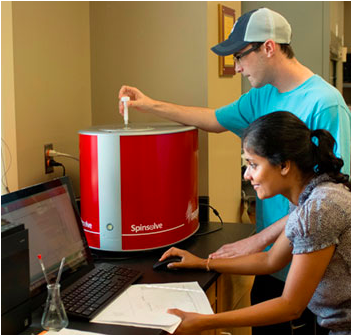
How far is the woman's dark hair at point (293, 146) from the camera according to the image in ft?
4.42

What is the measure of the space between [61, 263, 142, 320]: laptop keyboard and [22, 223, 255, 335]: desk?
3 centimetres

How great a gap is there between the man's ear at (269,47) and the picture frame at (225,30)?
0.45m

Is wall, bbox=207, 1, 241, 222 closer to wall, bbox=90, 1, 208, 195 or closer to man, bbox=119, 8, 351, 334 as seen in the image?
wall, bbox=90, 1, 208, 195

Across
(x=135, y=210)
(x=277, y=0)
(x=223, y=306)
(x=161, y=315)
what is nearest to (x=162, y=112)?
(x=135, y=210)

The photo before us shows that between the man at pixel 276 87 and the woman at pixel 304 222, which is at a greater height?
the man at pixel 276 87

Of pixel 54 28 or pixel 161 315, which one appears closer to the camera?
pixel 161 315

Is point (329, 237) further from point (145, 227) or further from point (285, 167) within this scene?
point (145, 227)

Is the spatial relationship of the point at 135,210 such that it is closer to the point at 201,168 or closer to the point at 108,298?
the point at 108,298

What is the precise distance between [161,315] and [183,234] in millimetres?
566

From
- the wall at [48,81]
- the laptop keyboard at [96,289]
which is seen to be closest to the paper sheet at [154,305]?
the laptop keyboard at [96,289]

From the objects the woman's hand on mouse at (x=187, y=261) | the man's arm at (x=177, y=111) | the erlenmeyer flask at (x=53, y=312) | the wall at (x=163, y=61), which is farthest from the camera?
the wall at (x=163, y=61)

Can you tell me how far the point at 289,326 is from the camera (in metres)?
1.92

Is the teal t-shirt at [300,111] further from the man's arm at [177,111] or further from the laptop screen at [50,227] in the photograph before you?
the laptop screen at [50,227]

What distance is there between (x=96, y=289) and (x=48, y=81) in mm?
933
